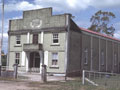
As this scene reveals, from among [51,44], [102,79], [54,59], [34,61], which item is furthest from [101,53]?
[102,79]

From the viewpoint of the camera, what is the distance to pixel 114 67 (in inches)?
1634

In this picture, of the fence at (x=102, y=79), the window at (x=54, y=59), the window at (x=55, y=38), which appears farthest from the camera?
the window at (x=55, y=38)

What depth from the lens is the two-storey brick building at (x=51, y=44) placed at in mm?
29172

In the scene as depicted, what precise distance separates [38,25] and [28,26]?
1.67m

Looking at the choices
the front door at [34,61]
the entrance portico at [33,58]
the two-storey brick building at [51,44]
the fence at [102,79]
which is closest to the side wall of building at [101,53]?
the two-storey brick building at [51,44]

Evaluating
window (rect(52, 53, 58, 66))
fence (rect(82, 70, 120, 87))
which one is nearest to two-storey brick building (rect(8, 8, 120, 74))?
window (rect(52, 53, 58, 66))

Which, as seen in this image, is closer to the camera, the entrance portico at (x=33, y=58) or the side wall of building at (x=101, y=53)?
the entrance portico at (x=33, y=58)

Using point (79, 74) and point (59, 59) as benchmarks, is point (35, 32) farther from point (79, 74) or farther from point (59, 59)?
point (79, 74)

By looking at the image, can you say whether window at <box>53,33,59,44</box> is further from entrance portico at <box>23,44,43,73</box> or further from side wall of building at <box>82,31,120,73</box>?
side wall of building at <box>82,31,120,73</box>

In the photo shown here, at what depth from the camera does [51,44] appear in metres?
30.0

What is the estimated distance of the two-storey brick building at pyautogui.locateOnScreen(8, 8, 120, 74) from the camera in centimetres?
2917

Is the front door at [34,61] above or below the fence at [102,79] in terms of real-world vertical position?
above

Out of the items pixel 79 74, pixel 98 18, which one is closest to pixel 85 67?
pixel 79 74

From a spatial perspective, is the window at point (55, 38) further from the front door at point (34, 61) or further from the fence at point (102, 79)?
the fence at point (102, 79)
